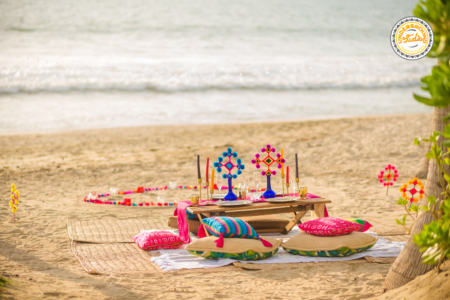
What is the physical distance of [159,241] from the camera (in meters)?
5.24

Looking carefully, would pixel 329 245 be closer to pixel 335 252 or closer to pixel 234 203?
pixel 335 252

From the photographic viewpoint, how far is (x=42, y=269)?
461cm

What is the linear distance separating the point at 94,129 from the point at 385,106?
11848mm

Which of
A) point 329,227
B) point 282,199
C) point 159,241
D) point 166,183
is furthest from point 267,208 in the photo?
point 166,183

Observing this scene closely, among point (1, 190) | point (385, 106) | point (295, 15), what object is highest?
point (295, 15)

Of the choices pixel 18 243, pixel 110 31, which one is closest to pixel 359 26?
pixel 110 31

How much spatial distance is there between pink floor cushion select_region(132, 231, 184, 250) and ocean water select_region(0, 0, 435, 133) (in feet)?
37.7

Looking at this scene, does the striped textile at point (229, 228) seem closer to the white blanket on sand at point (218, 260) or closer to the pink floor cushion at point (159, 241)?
the white blanket on sand at point (218, 260)

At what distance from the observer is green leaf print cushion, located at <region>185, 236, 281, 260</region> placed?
479 cm

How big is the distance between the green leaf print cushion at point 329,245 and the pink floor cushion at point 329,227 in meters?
0.05

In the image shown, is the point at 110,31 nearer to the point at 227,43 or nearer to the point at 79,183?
the point at 227,43

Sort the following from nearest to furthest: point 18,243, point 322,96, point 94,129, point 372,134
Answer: point 18,243, point 372,134, point 94,129, point 322,96

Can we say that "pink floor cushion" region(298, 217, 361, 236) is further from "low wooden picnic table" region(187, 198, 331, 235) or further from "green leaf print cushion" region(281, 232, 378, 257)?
"low wooden picnic table" region(187, 198, 331, 235)

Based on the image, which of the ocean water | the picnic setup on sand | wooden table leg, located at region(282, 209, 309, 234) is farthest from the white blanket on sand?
the ocean water
